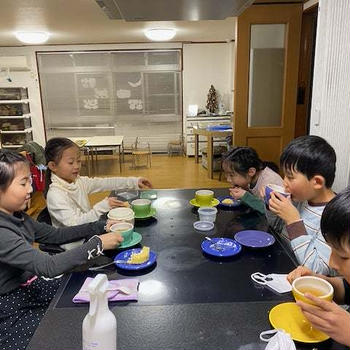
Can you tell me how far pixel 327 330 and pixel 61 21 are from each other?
4742mm

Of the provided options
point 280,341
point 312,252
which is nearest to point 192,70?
point 312,252

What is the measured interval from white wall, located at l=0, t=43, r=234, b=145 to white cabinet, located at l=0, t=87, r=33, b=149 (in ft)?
1.03

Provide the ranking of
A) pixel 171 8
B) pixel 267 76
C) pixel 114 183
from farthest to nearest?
pixel 267 76 → pixel 114 183 → pixel 171 8

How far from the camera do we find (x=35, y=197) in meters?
4.72

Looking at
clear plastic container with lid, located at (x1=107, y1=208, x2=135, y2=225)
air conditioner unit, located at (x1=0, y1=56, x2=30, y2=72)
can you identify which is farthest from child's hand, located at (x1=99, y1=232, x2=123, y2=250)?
air conditioner unit, located at (x1=0, y1=56, x2=30, y2=72)

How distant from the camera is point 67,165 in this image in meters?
1.90

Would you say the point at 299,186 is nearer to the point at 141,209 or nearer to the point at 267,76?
the point at 141,209

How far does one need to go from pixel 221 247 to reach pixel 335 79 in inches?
42.6

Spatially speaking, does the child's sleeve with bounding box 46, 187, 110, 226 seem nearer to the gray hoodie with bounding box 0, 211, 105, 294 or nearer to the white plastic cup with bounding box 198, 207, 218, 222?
the gray hoodie with bounding box 0, 211, 105, 294

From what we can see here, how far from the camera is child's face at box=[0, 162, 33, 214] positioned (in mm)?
1280

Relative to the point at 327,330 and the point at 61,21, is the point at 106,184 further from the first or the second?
the point at 61,21

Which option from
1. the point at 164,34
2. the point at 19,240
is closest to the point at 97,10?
the point at 164,34

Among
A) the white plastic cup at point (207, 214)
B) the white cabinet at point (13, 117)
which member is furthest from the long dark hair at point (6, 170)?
the white cabinet at point (13, 117)

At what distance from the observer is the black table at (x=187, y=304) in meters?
0.85
